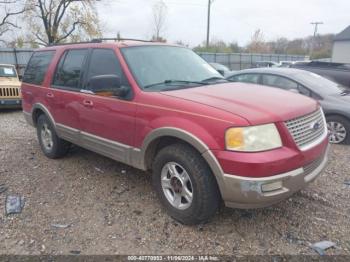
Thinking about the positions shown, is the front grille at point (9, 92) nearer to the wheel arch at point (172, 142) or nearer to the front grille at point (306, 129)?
the wheel arch at point (172, 142)

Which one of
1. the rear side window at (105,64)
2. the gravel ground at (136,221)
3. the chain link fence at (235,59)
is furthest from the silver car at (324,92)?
the chain link fence at (235,59)

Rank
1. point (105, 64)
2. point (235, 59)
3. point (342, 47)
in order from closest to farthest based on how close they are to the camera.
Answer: point (105, 64) < point (235, 59) < point (342, 47)

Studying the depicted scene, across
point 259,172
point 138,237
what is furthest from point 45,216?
point 259,172

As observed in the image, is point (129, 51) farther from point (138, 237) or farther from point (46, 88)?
point (138, 237)

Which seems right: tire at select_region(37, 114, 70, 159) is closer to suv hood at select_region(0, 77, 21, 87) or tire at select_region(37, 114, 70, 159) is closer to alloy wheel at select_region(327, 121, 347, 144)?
alloy wheel at select_region(327, 121, 347, 144)

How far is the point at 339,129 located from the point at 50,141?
5462 mm

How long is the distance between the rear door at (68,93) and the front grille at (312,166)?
114 inches

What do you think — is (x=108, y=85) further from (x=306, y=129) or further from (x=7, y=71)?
(x=7, y=71)

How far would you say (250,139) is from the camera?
A: 2.67m

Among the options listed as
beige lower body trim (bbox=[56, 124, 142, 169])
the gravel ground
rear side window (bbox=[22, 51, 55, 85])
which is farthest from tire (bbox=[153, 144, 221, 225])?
rear side window (bbox=[22, 51, 55, 85])

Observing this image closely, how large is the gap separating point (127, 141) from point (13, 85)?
8297mm

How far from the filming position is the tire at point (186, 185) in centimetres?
293

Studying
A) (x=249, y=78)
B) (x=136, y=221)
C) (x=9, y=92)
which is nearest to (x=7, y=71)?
(x=9, y=92)

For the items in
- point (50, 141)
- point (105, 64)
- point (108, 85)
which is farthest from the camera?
point (50, 141)
